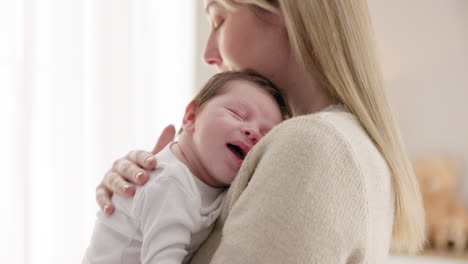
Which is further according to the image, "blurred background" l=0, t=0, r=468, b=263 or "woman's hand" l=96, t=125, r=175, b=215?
"blurred background" l=0, t=0, r=468, b=263

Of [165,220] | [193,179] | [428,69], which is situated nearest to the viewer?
[165,220]

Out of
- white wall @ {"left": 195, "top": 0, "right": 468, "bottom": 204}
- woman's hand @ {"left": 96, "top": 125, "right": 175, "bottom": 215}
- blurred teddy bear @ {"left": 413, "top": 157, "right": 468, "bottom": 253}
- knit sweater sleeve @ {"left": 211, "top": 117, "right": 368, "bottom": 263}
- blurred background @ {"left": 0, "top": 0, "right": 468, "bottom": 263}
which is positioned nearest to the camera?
knit sweater sleeve @ {"left": 211, "top": 117, "right": 368, "bottom": 263}

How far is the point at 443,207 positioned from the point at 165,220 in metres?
2.92

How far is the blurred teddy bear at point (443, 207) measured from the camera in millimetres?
3498

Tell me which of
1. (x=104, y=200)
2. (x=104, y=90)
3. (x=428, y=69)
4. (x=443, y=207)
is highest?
(x=104, y=200)

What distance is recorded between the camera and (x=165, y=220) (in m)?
Answer: 1.00

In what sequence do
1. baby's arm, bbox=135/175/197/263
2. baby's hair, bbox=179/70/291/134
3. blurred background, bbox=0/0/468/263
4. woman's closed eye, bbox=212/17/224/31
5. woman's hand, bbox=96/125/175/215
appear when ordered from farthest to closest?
blurred background, bbox=0/0/468/263 < woman's closed eye, bbox=212/17/224/31 < baby's hair, bbox=179/70/291/134 < woman's hand, bbox=96/125/175/215 < baby's arm, bbox=135/175/197/263

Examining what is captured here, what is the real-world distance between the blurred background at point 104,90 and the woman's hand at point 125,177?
0.78 metres

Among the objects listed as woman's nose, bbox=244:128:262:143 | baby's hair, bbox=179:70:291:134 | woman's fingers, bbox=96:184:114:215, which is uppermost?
baby's hair, bbox=179:70:291:134

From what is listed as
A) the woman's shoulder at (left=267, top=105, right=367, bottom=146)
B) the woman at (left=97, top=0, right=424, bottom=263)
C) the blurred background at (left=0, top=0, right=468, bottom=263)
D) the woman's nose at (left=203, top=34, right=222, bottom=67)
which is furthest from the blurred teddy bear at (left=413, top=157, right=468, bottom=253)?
the woman's shoulder at (left=267, top=105, right=367, bottom=146)

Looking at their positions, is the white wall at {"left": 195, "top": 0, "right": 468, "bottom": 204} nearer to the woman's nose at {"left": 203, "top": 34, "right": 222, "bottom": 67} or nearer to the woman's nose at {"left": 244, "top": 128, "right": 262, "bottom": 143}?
the woman's nose at {"left": 203, "top": 34, "right": 222, "bottom": 67}

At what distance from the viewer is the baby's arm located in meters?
0.98

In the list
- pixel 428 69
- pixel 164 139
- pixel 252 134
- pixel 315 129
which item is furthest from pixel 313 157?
pixel 428 69

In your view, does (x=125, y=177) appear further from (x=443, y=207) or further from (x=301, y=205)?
(x=443, y=207)
